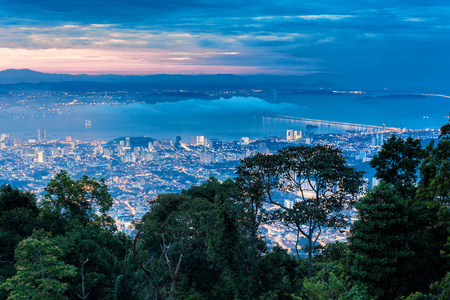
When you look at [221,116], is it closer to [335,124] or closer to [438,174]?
[335,124]

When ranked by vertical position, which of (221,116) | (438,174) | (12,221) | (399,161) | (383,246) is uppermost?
(438,174)

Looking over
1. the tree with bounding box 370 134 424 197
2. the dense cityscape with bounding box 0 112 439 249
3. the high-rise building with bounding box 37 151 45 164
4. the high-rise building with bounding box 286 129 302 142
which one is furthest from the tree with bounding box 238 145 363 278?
the high-rise building with bounding box 37 151 45 164

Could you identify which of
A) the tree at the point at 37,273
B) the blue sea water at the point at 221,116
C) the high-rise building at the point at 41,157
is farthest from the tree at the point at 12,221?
the blue sea water at the point at 221,116

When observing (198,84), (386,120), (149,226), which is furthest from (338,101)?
(149,226)

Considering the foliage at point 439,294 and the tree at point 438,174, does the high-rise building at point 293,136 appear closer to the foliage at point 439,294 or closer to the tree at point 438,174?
the tree at point 438,174

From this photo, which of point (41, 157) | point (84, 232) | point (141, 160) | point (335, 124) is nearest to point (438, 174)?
point (84, 232)

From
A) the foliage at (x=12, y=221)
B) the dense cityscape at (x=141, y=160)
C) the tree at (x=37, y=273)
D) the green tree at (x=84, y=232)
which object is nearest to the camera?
the tree at (x=37, y=273)

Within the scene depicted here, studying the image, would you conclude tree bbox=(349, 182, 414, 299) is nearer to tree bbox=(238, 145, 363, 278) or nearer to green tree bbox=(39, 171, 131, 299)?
tree bbox=(238, 145, 363, 278)
